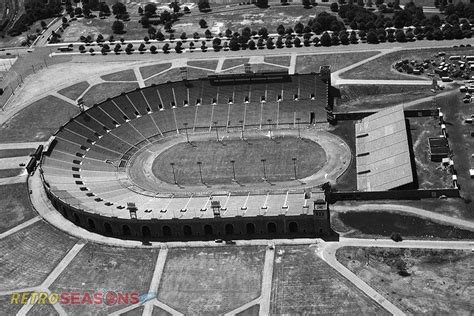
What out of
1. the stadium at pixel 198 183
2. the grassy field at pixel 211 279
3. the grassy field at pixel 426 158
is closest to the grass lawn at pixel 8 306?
the stadium at pixel 198 183

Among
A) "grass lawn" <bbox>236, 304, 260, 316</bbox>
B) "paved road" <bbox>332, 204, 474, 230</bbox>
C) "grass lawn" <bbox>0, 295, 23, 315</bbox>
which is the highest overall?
"grass lawn" <bbox>0, 295, 23, 315</bbox>

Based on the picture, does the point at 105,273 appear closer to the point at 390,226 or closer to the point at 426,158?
the point at 390,226

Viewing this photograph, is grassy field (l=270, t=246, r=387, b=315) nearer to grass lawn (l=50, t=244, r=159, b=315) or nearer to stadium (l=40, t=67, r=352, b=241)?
stadium (l=40, t=67, r=352, b=241)

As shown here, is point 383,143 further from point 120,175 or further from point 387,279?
point 120,175

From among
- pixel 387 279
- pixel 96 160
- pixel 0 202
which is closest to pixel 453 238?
pixel 387 279

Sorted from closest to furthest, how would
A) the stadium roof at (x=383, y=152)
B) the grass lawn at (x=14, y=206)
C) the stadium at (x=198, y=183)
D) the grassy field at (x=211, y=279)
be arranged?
the grassy field at (x=211, y=279), the stadium at (x=198, y=183), the stadium roof at (x=383, y=152), the grass lawn at (x=14, y=206)

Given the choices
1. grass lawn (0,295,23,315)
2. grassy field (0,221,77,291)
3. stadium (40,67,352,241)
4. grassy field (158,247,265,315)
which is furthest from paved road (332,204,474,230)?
grass lawn (0,295,23,315)

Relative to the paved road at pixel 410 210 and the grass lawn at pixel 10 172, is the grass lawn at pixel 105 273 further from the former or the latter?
the grass lawn at pixel 10 172
